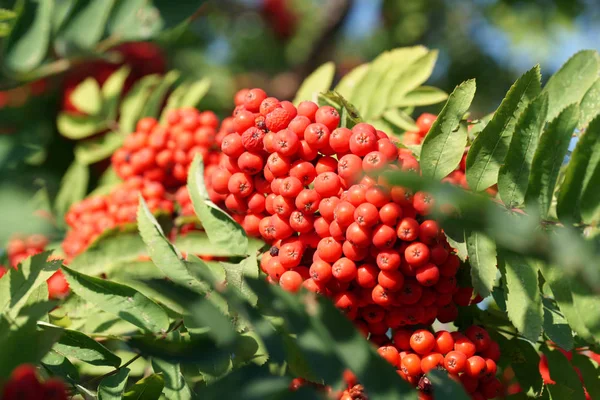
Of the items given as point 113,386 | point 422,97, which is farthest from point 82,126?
point 113,386

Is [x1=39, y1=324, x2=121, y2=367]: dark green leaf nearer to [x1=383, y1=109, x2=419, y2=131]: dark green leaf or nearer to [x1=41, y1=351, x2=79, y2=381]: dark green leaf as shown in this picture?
[x1=41, y1=351, x2=79, y2=381]: dark green leaf

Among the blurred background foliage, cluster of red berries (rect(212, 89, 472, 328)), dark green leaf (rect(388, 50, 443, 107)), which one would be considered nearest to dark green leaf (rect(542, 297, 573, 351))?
cluster of red berries (rect(212, 89, 472, 328))

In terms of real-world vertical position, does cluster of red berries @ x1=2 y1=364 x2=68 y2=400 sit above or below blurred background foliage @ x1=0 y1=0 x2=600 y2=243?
above

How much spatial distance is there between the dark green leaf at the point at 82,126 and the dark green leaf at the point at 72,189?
12cm

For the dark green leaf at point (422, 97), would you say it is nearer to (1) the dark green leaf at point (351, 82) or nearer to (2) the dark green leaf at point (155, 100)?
(1) the dark green leaf at point (351, 82)

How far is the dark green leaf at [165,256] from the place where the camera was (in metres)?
1.40

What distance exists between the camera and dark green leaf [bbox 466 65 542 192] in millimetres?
1281

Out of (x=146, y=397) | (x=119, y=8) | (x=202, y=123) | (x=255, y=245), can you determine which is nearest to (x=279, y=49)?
(x=119, y=8)

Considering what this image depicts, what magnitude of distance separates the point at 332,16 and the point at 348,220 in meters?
3.04

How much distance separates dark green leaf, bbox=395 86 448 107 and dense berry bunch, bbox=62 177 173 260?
772mm

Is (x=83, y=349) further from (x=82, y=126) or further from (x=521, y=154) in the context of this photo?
(x=82, y=126)

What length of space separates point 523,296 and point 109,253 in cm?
110

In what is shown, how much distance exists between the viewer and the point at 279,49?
4.65 meters

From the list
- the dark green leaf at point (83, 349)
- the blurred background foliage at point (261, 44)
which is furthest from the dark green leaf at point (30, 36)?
the dark green leaf at point (83, 349)
